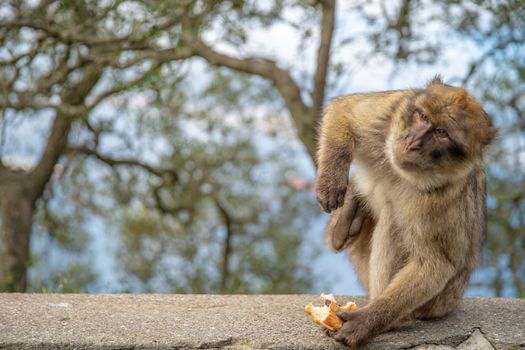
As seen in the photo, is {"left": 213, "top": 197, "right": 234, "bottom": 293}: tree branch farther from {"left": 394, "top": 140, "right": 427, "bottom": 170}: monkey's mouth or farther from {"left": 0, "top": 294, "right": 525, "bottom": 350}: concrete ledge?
{"left": 394, "top": 140, "right": 427, "bottom": 170}: monkey's mouth

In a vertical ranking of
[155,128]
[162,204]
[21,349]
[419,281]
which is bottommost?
[162,204]

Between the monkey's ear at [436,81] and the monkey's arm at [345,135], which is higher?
the monkey's ear at [436,81]

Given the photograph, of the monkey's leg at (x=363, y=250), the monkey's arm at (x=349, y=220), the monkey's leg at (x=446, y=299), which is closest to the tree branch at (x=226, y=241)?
the monkey's leg at (x=363, y=250)

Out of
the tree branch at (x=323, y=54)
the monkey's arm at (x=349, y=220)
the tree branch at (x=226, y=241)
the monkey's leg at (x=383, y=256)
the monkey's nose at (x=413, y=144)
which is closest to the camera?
the monkey's nose at (x=413, y=144)

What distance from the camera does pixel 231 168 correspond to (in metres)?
9.44

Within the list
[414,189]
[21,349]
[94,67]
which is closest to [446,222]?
[414,189]

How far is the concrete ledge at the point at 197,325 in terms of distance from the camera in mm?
3324

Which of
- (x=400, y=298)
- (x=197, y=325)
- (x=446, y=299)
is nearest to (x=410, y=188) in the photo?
(x=400, y=298)

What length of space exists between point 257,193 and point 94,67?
3.23 metres

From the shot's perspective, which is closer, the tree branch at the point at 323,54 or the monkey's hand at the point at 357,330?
the monkey's hand at the point at 357,330

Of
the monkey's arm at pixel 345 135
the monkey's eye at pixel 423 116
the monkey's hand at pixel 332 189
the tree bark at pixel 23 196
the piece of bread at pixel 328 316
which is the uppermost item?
the monkey's eye at pixel 423 116

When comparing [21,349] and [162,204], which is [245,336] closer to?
[21,349]

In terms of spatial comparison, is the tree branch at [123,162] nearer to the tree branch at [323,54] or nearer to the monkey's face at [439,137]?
the tree branch at [323,54]

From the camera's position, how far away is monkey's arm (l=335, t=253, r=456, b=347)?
3.36 metres
